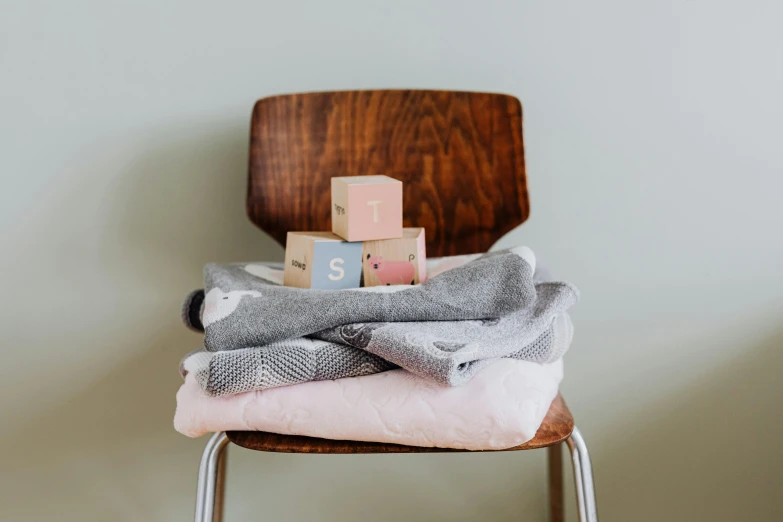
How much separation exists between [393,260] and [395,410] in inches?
8.0

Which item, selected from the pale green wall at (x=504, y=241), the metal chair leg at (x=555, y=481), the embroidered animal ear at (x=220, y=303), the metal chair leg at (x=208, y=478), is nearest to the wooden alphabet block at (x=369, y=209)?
the embroidered animal ear at (x=220, y=303)

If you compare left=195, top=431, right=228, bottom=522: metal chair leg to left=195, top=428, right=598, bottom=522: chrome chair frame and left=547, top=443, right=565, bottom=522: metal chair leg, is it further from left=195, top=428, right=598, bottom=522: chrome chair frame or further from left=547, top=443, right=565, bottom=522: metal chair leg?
left=547, top=443, right=565, bottom=522: metal chair leg

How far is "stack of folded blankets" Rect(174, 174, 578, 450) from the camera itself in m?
0.65

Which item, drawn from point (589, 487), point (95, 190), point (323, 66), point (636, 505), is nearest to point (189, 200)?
point (95, 190)

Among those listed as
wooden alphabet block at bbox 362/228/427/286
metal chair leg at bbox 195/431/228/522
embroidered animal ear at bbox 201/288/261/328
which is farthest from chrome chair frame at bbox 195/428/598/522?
wooden alphabet block at bbox 362/228/427/286

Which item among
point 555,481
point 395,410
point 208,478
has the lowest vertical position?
point 555,481

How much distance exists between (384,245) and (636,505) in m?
0.70

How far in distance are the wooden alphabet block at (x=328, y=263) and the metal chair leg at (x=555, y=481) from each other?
0.49 meters

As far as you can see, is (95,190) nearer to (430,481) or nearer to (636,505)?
(430,481)

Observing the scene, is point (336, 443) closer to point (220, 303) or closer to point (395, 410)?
point (395, 410)

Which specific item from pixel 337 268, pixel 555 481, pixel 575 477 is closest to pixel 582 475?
pixel 575 477

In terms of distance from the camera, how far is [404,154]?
3.40 feet

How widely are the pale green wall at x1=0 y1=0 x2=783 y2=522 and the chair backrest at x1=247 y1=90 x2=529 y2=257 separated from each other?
0.11 metres

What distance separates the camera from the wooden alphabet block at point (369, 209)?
795 mm
